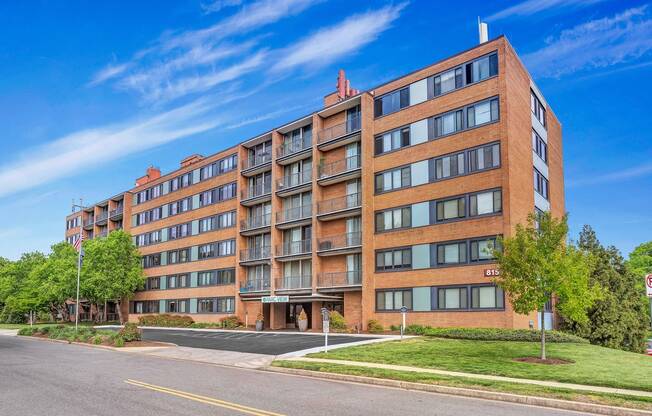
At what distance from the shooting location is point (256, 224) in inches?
1989

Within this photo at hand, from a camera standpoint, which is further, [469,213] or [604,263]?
[604,263]

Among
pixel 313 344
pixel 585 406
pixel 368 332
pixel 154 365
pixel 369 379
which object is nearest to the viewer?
pixel 585 406

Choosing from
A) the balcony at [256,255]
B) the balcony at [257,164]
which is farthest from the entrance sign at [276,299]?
the balcony at [257,164]

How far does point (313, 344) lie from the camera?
1140 inches

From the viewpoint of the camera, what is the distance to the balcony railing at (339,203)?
40812mm

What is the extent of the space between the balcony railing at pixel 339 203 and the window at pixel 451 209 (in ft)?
21.4

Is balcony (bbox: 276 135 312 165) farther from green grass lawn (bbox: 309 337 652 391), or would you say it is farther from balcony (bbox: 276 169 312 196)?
green grass lawn (bbox: 309 337 652 391)

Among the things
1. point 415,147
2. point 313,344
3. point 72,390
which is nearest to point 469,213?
point 415,147

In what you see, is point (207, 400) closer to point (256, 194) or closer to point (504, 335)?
point (504, 335)

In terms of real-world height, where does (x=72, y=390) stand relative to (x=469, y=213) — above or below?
→ below

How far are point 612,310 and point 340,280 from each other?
56.4ft

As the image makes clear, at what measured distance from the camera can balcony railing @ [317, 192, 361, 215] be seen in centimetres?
4081

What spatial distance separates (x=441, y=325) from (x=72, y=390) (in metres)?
23.9

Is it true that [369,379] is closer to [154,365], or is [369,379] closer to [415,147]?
[154,365]
